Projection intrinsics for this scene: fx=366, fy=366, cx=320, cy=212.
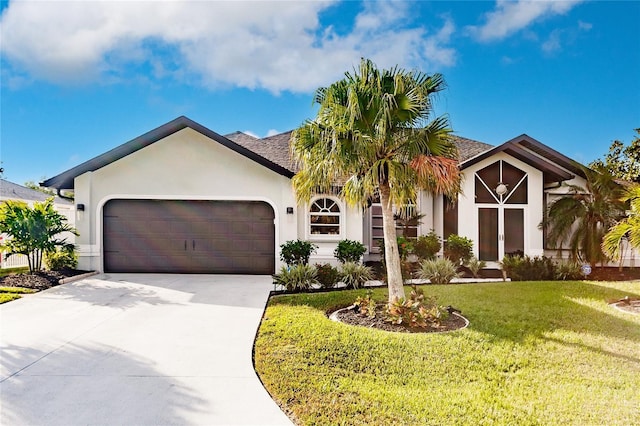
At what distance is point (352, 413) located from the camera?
353 centimetres

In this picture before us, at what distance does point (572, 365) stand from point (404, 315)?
2.49m

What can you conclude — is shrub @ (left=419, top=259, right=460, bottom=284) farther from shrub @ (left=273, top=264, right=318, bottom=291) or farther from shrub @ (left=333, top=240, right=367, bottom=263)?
shrub @ (left=273, top=264, right=318, bottom=291)

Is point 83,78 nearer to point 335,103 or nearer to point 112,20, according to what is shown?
point 112,20

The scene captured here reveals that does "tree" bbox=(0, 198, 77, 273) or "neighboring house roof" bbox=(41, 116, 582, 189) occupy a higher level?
"neighboring house roof" bbox=(41, 116, 582, 189)

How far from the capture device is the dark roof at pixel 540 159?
12.5 m

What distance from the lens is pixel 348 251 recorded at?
1126 centimetres

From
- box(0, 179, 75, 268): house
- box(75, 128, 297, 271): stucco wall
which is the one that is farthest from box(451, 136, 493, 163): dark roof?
box(0, 179, 75, 268): house

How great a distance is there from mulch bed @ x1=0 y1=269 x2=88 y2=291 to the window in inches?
290

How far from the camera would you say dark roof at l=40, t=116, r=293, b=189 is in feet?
37.1

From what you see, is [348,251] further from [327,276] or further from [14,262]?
[14,262]

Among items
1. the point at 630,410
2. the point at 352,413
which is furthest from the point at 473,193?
the point at 352,413

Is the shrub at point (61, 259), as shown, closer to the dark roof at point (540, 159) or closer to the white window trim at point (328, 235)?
the white window trim at point (328, 235)

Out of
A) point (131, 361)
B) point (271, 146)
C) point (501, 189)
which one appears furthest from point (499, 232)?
point (131, 361)

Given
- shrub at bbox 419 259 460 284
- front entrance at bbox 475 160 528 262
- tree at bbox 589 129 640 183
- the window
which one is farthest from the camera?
tree at bbox 589 129 640 183
